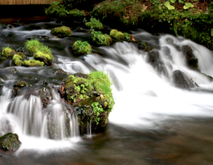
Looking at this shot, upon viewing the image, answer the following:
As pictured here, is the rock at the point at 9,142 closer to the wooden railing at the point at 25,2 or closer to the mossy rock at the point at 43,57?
the mossy rock at the point at 43,57

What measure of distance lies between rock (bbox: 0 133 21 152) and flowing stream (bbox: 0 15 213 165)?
0.11 metres

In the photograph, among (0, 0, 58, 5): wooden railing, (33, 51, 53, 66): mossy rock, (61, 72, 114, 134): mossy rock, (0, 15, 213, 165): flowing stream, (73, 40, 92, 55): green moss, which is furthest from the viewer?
(0, 0, 58, 5): wooden railing

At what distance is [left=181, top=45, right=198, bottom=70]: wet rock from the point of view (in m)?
10.3

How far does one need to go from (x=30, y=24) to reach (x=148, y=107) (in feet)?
26.9

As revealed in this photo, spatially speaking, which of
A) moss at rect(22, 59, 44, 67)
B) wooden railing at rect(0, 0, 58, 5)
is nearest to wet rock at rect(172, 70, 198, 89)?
moss at rect(22, 59, 44, 67)

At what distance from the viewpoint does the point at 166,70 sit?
31.1 ft

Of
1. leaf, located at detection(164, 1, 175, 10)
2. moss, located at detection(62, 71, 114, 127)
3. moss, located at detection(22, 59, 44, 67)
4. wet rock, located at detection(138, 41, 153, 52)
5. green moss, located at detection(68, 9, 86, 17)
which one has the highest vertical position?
leaf, located at detection(164, 1, 175, 10)

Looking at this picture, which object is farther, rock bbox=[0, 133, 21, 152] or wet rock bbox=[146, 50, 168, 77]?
wet rock bbox=[146, 50, 168, 77]

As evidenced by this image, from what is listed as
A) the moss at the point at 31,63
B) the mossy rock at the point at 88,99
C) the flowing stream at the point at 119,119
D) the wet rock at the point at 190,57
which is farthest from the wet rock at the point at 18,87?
the wet rock at the point at 190,57

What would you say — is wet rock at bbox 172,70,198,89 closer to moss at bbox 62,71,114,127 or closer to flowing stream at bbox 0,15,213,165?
flowing stream at bbox 0,15,213,165

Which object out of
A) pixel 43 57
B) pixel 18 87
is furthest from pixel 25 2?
pixel 18 87

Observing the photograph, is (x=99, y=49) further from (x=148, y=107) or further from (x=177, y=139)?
(x=177, y=139)

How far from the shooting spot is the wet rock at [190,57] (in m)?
10.3

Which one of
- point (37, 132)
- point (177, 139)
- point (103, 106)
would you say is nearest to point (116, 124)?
point (103, 106)
